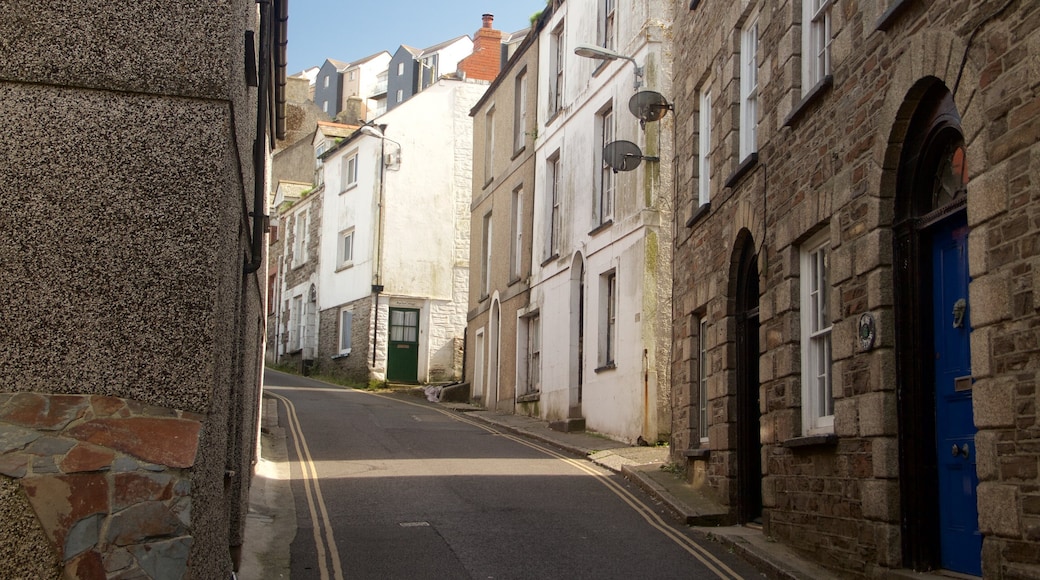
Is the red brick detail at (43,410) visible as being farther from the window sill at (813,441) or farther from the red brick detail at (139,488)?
the window sill at (813,441)

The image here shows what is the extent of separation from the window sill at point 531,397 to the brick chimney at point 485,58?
2002cm

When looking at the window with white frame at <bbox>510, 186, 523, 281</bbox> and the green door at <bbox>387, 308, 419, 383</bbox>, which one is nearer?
the window with white frame at <bbox>510, 186, 523, 281</bbox>

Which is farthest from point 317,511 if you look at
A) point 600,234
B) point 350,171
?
point 350,171

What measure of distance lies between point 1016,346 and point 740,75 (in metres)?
7.32

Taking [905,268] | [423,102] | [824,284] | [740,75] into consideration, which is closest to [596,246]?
[740,75]

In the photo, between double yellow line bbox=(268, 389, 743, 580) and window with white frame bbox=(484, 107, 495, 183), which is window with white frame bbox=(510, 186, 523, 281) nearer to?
window with white frame bbox=(484, 107, 495, 183)

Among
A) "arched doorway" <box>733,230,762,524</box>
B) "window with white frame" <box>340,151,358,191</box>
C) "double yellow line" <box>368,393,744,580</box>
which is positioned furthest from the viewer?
"window with white frame" <box>340,151,358,191</box>


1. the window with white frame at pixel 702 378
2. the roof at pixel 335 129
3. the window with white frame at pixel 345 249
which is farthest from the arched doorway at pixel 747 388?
the roof at pixel 335 129

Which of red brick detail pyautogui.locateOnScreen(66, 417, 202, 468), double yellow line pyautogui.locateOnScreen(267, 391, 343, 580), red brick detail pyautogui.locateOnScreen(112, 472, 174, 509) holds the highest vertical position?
red brick detail pyautogui.locateOnScreen(66, 417, 202, 468)

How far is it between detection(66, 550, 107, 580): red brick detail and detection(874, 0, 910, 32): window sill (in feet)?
21.3

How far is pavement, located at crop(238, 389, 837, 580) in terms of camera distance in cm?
953

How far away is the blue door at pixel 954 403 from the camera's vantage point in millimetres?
7613

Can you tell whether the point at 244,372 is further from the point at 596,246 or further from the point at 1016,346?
the point at 596,246

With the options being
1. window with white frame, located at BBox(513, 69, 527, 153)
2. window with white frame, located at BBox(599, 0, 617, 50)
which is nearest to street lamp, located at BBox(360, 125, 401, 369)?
window with white frame, located at BBox(513, 69, 527, 153)
